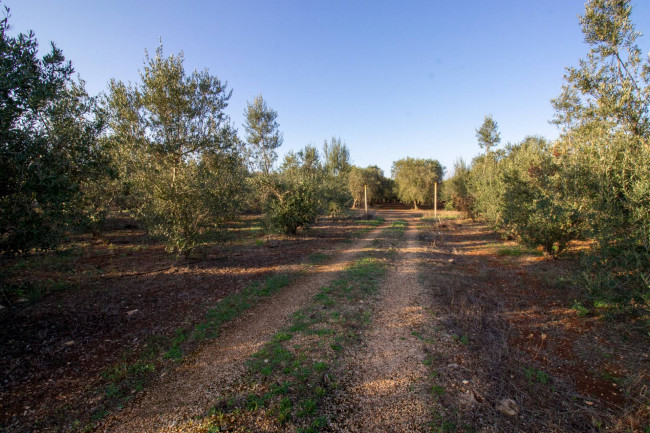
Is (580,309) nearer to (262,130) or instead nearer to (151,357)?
(151,357)

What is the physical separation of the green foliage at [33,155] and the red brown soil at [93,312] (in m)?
1.32

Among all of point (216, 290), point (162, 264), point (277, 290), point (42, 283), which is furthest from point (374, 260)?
point (42, 283)

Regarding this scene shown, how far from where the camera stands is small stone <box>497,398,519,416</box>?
4217 millimetres

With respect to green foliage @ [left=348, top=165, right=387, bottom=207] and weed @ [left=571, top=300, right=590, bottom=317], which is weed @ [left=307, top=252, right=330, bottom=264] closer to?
weed @ [left=571, top=300, right=590, bottom=317]

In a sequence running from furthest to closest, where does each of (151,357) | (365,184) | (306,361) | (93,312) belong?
1. (365,184)
2. (93,312)
3. (151,357)
4. (306,361)

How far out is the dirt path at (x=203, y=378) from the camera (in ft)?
13.4

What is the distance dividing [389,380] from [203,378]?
3.35 metres

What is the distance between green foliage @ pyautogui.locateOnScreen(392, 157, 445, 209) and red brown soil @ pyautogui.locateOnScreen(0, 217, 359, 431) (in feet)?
142

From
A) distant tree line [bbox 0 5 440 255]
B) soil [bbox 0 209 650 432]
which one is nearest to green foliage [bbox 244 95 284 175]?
distant tree line [bbox 0 5 440 255]

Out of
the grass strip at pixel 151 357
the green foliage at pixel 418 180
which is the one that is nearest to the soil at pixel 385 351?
the grass strip at pixel 151 357

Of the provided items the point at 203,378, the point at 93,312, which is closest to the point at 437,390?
the point at 203,378

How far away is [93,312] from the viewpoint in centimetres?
766

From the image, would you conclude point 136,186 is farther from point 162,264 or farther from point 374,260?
point 374,260

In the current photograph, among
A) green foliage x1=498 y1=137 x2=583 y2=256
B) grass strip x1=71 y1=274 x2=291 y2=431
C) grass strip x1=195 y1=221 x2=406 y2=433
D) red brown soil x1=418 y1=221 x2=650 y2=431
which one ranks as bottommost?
red brown soil x1=418 y1=221 x2=650 y2=431
